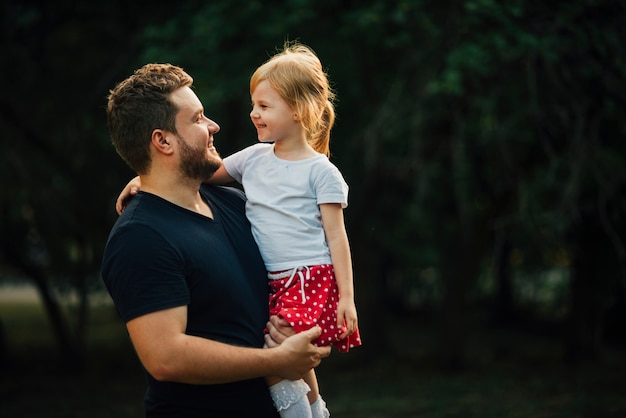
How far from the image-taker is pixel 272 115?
2.83 metres

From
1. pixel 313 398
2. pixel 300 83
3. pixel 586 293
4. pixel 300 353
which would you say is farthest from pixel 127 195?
pixel 586 293

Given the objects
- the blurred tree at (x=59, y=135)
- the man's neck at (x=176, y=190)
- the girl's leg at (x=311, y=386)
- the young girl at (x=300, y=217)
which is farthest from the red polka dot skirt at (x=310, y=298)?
the blurred tree at (x=59, y=135)

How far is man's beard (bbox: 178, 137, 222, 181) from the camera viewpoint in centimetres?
264

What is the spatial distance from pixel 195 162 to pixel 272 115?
35cm

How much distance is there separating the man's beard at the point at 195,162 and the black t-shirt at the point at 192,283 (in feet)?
0.44

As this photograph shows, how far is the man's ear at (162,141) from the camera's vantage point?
2.62m

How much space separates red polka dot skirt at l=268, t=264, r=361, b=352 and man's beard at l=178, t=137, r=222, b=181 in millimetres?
432

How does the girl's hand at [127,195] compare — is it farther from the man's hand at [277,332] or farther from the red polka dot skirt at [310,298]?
the man's hand at [277,332]

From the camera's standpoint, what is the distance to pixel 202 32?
7.70m

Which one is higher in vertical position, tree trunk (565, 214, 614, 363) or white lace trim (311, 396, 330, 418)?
white lace trim (311, 396, 330, 418)

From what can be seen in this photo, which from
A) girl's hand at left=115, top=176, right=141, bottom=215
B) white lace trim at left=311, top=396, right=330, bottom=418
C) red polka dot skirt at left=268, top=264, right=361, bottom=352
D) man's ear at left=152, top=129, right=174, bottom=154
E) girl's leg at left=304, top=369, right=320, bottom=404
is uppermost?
man's ear at left=152, top=129, right=174, bottom=154

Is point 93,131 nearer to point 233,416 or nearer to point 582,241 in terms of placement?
point 582,241

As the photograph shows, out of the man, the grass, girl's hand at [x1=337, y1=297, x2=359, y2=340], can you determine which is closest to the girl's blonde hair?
the man

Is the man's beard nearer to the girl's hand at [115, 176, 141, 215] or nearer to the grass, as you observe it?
the girl's hand at [115, 176, 141, 215]
